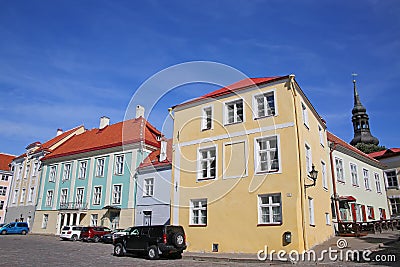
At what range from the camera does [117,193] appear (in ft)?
110

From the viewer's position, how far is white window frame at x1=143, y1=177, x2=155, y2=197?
30.3m

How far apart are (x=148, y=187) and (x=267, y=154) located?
51.1ft

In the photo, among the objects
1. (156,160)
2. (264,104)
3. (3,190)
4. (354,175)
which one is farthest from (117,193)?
(3,190)

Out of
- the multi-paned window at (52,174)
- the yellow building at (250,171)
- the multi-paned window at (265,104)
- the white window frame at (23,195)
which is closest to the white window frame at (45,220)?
the multi-paned window at (52,174)

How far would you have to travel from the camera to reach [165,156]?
30.1 metres

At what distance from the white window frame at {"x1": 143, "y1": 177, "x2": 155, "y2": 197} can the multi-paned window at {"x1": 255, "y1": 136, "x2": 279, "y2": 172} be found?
14381 millimetres

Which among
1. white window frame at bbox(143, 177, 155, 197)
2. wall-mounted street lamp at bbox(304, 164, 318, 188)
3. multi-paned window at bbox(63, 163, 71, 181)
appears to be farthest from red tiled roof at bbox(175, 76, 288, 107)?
multi-paned window at bbox(63, 163, 71, 181)

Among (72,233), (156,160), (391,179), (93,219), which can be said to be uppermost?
(156,160)

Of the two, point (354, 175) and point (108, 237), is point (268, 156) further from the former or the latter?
point (108, 237)

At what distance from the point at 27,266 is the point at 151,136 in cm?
2495

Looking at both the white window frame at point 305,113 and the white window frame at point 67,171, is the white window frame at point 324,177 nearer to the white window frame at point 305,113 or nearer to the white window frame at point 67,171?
the white window frame at point 305,113

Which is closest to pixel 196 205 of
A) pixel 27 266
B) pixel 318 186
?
pixel 318 186

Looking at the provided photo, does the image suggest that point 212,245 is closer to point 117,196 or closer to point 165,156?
point 165,156

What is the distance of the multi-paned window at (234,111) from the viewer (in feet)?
66.2
